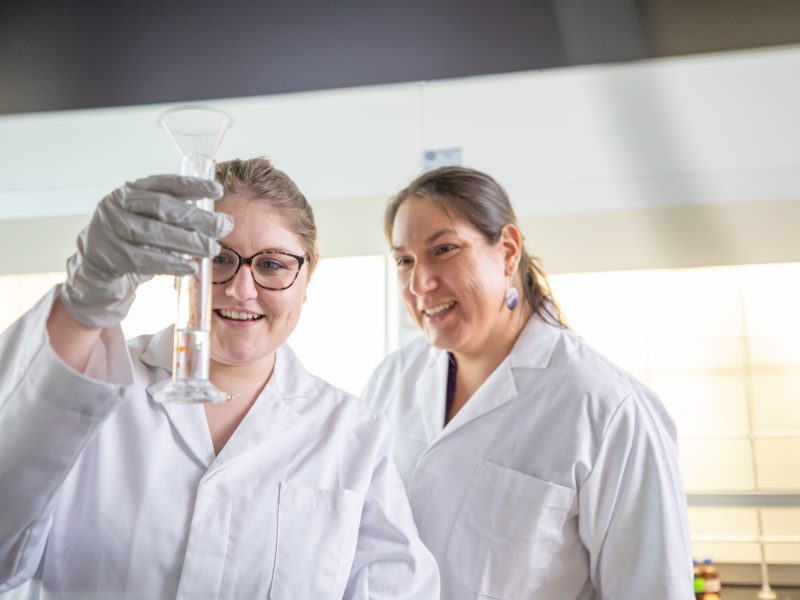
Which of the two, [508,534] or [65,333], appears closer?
[65,333]

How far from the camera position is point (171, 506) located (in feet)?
3.85

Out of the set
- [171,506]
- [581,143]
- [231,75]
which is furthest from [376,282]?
[231,75]

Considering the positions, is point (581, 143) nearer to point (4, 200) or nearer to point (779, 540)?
point (779, 540)

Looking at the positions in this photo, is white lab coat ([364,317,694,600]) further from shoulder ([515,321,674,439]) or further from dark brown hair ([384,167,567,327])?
dark brown hair ([384,167,567,327])

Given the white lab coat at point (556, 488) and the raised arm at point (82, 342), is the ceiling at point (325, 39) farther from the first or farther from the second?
the white lab coat at point (556, 488)

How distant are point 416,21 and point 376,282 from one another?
7.17ft

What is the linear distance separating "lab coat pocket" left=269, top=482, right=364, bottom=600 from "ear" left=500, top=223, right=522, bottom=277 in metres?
0.75

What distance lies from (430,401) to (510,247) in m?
0.42

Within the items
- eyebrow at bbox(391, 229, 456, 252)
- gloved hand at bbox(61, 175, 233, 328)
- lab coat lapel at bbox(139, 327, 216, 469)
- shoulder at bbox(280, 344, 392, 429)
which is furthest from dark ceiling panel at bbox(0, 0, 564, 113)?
eyebrow at bbox(391, 229, 456, 252)

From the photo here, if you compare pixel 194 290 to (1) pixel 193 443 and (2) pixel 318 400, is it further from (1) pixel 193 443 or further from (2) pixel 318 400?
(2) pixel 318 400

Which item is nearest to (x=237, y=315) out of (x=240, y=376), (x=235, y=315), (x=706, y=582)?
(x=235, y=315)

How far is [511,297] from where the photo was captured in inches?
72.2

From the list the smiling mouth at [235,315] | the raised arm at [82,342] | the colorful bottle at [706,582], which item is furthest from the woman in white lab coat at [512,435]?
the colorful bottle at [706,582]

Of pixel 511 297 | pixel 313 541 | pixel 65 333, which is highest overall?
pixel 511 297
